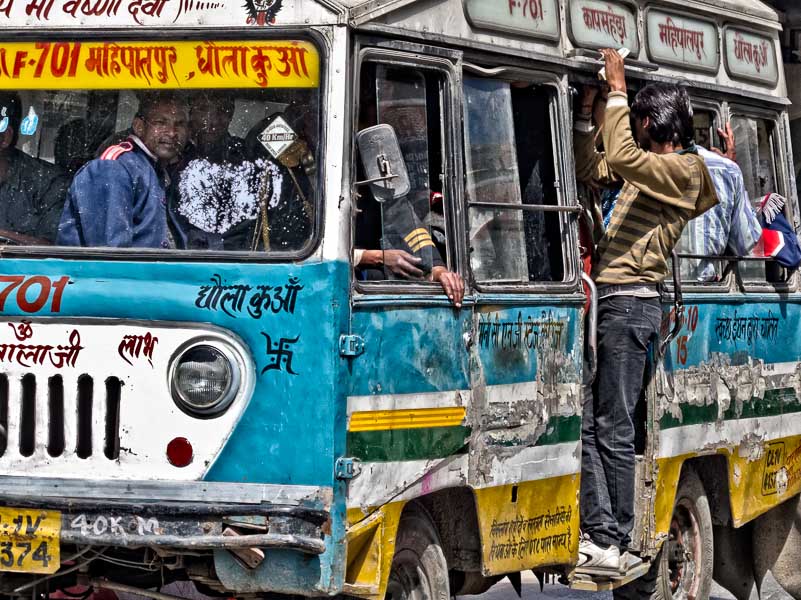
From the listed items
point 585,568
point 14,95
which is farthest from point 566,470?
point 14,95

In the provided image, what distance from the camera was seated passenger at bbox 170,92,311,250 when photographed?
570 cm

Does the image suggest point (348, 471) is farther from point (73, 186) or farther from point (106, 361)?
point (73, 186)

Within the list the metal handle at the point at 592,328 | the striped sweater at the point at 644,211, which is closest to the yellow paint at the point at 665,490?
the metal handle at the point at 592,328

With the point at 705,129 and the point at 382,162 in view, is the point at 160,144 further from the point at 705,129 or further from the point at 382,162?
the point at 705,129

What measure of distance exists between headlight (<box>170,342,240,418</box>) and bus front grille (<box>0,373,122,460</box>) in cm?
23

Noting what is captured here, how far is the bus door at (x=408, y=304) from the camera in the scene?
5.75m

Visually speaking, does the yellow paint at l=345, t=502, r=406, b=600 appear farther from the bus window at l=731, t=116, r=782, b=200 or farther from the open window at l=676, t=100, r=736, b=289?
the bus window at l=731, t=116, r=782, b=200

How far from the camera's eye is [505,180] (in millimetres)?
6742

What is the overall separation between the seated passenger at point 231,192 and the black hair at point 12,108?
680 mm

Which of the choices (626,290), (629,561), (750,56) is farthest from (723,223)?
(629,561)

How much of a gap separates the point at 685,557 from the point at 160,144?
3910mm

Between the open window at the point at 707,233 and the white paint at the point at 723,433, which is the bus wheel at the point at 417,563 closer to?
the white paint at the point at 723,433

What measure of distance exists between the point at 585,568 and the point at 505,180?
1.72 meters

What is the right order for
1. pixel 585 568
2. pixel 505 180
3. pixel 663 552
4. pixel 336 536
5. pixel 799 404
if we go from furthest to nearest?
1. pixel 799 404
2. pixel 663 552
3. pixel 585 568
4. pixel 505 180
5. pixel 336 536
